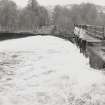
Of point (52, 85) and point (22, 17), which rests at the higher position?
point (22, 17)

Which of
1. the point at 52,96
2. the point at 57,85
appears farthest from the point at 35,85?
the point at 52,96

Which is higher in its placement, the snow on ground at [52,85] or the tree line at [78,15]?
the tree line at [78,15]

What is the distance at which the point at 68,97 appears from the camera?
18.9 ft

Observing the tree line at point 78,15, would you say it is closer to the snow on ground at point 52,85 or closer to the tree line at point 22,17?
the tree line at point 22,17

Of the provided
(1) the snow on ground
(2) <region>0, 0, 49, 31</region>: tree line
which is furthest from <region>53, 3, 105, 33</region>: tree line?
(1) the snow on ground

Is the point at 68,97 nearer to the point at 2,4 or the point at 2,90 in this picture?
the point at 2,90

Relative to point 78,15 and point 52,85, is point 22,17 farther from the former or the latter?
point 52,85

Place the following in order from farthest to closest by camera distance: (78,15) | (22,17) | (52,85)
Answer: (78,15) < (22,17) < (52,85)

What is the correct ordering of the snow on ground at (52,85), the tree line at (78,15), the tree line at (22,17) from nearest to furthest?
1. the snow on ground at (52,85)
2. the tree line at (22,17)
3. the tree line at (78,15)

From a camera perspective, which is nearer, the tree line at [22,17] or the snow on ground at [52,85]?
the snow on ground at [52,85]

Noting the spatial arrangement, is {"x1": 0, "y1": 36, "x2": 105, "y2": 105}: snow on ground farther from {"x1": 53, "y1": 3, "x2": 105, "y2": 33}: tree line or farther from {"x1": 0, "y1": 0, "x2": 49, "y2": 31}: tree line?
{"x1": 53, "y1": 3, "x2": 105, "y2": 33}: tree line

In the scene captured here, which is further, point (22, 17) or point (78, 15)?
point (78, 15)

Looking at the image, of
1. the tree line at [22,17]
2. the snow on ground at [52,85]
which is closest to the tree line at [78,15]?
the tree line at [22,17]

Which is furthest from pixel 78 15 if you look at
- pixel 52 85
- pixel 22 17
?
pixel 52 85
